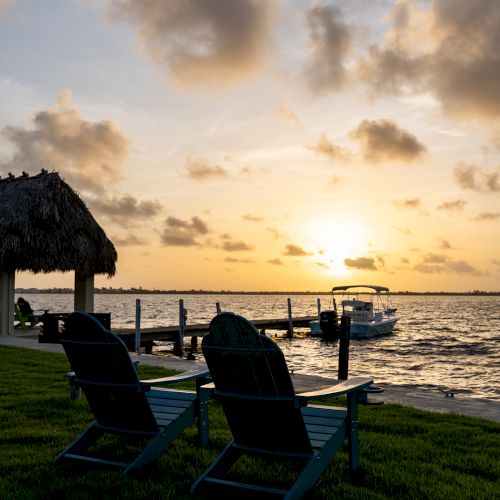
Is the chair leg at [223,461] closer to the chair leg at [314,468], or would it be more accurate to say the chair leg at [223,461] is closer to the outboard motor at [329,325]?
the chair leg at [314,468]

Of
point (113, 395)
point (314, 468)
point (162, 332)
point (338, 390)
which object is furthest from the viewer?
point (162, 332)

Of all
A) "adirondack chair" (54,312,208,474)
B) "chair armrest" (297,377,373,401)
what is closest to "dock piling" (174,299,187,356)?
"adirondack chair" (54,312,208,474)

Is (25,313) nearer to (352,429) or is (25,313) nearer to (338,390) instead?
(352,429)

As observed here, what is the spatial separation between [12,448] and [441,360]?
22259 millimetres

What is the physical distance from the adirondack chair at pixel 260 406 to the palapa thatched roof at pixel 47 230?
17.2 metres

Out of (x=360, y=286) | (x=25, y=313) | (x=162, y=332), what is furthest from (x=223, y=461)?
(x=360, y=286)

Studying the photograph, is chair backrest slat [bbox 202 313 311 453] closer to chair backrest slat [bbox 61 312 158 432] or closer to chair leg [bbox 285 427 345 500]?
chair leg [bbox 285 427 345 500]

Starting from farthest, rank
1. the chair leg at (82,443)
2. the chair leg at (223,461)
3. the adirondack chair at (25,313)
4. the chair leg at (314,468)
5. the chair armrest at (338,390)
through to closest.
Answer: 1. the adirondack chair at (25,313)
2. the chair leg at (82,443)
3. the chair leg at (223,461)
4. the chair armrest at (338,390)
5. the chair leg at (314,468)

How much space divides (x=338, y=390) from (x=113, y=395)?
1.66m

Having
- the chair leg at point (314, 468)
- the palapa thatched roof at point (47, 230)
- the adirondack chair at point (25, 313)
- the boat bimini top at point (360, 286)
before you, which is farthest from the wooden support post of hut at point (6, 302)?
the boat bimini top at point (360, 286)

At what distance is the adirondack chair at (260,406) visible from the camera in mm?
3886

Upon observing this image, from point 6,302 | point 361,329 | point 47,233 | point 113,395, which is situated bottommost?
point 361,329

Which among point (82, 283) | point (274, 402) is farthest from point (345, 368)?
→ point (82, 283)

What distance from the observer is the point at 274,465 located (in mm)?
4996
